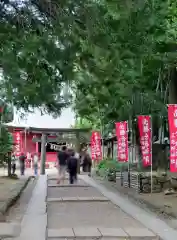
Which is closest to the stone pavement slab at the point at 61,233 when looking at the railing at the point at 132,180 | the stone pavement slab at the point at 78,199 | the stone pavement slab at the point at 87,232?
the stone pavement slab at the point at 87,232

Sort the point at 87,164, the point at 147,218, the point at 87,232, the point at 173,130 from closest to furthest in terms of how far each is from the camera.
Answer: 1. the point at 87,232
2. the point at 147,218
3. the point at 173,130
4. the point at 87,164

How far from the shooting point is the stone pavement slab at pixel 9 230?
9238 mm

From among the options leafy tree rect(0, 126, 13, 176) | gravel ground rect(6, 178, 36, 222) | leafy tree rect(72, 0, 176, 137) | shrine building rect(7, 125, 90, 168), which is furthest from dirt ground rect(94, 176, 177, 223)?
shrine building rect(7, 125, 90, 168)

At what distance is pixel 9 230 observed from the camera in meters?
9.72

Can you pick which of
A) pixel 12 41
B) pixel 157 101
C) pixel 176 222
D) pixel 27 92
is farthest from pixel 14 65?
pixel 157 101

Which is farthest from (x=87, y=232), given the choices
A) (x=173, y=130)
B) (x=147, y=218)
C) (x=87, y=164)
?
(x=87, y=164)

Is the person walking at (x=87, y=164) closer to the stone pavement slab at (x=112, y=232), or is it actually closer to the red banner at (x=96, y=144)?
the red banner at (x=96, y=144)

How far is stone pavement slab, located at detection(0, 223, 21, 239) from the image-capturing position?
30.3 feet

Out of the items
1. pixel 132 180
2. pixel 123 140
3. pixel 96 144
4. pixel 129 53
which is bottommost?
pixel 132 180

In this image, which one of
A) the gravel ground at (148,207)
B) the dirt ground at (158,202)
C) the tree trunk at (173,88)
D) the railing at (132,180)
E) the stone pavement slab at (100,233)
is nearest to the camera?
the stone pavement slab at (100,233)

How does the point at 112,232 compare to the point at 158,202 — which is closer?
the point at 112,232

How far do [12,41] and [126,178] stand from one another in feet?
43.9

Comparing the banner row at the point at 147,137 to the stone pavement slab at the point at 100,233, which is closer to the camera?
the stone pavement slab at the point at 100,233

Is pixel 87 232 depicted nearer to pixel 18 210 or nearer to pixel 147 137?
pixel 18 210
